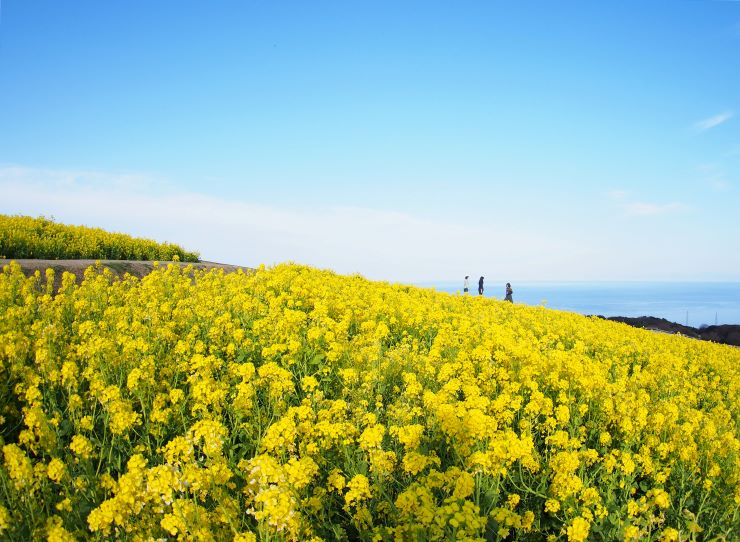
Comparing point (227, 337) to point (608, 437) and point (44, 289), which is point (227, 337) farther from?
point (44, 289)

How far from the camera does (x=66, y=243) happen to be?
1662cm

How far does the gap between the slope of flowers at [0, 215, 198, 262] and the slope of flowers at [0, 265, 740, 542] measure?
776 centimetres

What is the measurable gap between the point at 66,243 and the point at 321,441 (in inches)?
629

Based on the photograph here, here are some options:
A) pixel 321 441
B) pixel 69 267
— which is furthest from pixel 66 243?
pixel 321 441

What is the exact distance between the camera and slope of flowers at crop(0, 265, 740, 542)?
3.28 meters

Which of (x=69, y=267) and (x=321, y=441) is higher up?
(x=69, y=267)

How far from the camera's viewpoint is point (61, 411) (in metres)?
5.16

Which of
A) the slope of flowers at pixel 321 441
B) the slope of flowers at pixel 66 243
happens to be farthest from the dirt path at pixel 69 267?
the slope of flowers at pixel 321 441

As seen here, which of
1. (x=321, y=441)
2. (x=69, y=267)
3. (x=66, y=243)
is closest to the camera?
(x=321, y=441)

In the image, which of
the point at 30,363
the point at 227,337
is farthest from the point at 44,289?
the point at 227,337

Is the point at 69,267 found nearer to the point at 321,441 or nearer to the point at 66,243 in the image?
the point at 66,243

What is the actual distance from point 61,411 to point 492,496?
4.36 meters

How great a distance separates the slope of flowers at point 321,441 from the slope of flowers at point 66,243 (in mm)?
7757

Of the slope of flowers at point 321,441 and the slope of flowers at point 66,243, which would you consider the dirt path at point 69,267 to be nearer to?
the slope of flowers at point 66,243
